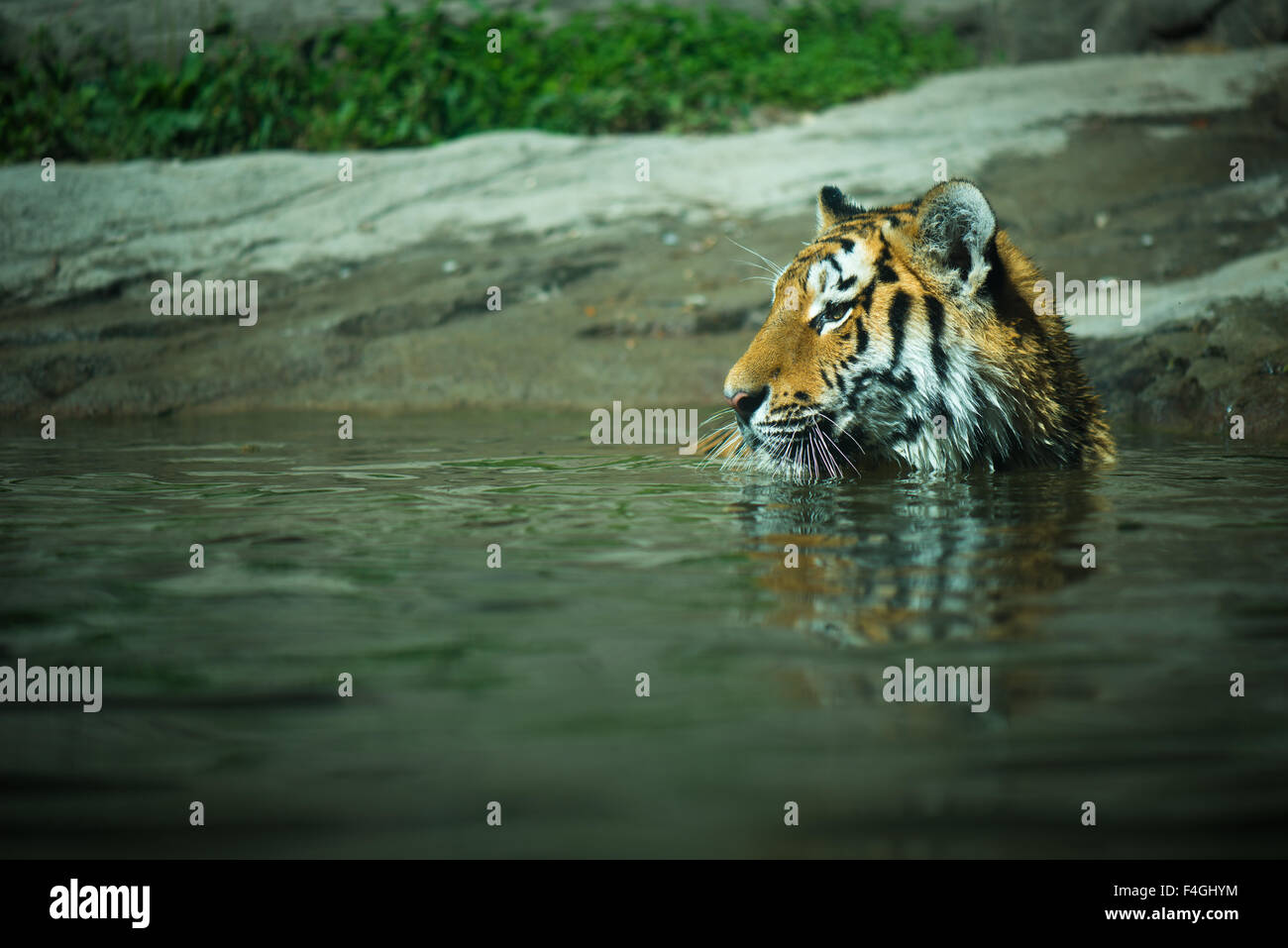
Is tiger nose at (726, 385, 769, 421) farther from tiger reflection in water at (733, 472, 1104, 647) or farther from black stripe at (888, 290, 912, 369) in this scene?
black stripe at (888, 290, 912, 369)

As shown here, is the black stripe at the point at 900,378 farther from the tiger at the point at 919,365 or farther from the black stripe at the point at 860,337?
the black stripe at the point at 860,337

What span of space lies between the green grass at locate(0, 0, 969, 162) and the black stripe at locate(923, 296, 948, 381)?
7242mm

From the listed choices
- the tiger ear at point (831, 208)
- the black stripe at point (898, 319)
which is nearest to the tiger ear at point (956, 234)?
the black stripe at point (898, 319)

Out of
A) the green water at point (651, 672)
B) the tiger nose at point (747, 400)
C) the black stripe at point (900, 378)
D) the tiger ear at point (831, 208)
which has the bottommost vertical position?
the green water at point (651, 672)

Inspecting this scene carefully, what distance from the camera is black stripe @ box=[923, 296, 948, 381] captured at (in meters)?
4.66

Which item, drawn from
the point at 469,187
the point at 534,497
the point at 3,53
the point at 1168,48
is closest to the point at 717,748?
the point at 534,497

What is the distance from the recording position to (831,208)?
5512 millimetres

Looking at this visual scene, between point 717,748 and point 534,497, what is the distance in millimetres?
2570

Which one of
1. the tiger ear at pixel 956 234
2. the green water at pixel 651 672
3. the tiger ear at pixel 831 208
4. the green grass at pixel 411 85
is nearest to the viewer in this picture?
the green water at pixel 651 672

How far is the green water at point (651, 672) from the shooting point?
176 cm

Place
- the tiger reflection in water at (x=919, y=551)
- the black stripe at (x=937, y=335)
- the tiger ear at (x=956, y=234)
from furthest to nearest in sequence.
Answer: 1. the black stripe at (x=937, y=335)
2. the tiger ear at (x=956, y=234)
3. the tiger reflection in water at (x=919, y=551)

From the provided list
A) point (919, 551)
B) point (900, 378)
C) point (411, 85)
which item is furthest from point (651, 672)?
point (411, 85)

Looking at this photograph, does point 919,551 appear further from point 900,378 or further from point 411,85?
point 411,85

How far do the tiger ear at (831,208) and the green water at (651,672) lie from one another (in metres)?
1.55
